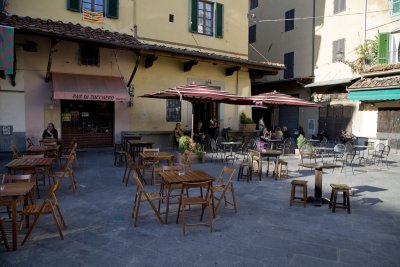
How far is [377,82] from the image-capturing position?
14.9m

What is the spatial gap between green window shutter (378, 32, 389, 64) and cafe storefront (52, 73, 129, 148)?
11378 millimetres

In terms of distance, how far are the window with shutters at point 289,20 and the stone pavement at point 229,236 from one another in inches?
645

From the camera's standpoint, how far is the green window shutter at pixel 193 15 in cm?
1498

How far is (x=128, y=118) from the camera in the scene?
13.6 m

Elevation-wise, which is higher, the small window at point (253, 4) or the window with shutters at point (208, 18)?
the small window at point (253, 4)

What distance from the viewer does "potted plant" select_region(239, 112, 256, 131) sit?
16047mm

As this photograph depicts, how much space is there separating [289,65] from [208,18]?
26.0 feet

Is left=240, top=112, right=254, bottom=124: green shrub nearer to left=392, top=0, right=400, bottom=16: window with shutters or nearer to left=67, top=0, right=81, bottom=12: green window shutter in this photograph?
left=392, top=0, right=400, bottom=16: window with shutters

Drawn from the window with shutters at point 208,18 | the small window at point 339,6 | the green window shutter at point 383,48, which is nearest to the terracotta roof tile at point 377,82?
the green window shutter at point 383,48

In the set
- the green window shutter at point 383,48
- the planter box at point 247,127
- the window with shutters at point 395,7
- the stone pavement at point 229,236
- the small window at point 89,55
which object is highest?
the window with shutters at point 395,7

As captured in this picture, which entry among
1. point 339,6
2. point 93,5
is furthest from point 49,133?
point 339,6

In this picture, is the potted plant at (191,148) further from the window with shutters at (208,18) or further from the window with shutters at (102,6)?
the window with shutters at (208,18)

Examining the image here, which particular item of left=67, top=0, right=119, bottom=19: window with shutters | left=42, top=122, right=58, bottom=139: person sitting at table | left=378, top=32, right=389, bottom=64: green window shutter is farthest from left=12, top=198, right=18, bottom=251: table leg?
left=378, top=32, right=389, bottom=64: green window shutter

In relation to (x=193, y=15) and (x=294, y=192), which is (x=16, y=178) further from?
(x=193, y=15)
